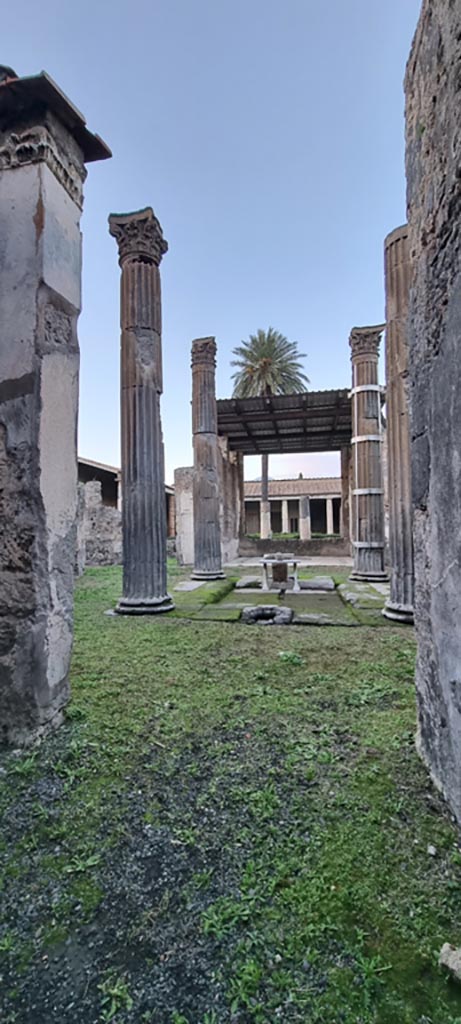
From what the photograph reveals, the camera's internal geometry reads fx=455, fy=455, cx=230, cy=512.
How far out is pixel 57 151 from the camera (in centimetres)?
257

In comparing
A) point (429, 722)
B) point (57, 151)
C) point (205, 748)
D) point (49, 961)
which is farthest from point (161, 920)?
point (57, 151)

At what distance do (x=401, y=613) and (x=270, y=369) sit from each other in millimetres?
20676

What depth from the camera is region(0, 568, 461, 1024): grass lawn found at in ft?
3.78

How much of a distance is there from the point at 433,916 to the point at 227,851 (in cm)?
67

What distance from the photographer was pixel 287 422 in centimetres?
1592

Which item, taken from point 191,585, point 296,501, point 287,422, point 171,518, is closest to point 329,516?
point 296,501

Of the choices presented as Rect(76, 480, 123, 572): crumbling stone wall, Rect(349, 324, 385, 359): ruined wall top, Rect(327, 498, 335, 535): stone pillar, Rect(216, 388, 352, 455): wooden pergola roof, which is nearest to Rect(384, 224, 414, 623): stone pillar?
Rect(349, 324, 385, 359): ruined wall top

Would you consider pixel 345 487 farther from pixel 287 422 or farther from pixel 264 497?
pixel 264 497

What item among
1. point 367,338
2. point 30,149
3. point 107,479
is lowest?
point 30,149

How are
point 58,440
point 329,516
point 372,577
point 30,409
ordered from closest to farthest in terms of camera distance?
1. point 30,409
2. point 58,440
3. point 372,577
4. point 329,516

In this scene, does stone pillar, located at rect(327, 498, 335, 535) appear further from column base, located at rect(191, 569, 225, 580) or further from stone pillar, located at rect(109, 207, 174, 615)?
stone pillar, located at rect(109, 207, 174, 615)

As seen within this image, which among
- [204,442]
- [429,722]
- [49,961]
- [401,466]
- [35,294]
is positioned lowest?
[49,961]

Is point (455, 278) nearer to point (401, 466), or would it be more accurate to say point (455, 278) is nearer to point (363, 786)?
point (363, 786)

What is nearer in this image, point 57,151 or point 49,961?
point 49,961
